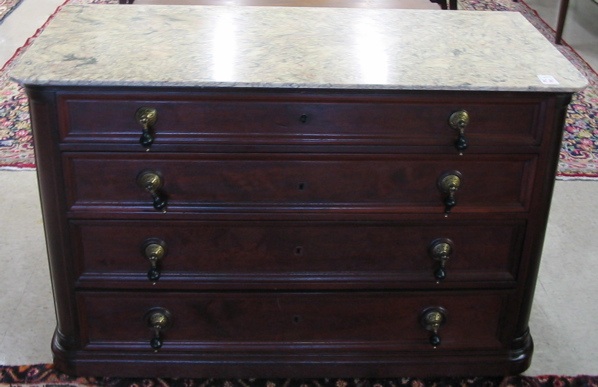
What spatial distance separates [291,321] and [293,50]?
593 millimetres

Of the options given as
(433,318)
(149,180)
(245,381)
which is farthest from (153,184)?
(433,318)

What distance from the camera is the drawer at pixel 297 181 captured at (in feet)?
4.98

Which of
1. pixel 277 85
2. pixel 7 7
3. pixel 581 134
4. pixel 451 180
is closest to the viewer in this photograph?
pixel 277 85

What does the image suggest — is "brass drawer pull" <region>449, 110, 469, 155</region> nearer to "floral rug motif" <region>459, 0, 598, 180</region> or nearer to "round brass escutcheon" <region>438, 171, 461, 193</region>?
"round brass escutcheon" <region>438, 171, 461, 193</region>

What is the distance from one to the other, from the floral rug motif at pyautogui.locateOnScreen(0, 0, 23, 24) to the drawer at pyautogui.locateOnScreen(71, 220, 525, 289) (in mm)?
2756

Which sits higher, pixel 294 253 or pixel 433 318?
pixel 294 253

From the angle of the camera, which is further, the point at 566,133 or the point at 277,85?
the point at 566,133

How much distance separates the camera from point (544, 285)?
7.06 feet

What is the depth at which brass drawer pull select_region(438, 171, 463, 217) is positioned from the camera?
1.54 m

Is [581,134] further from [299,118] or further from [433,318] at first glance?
[299,118]

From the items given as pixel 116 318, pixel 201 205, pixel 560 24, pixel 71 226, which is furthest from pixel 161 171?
pixel 560 24

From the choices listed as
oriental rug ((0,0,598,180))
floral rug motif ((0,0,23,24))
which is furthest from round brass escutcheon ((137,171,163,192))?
floral rug motif ((0,0,23,24))

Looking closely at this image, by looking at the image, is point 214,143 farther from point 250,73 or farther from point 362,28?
point 362,28

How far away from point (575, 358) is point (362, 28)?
3.15 ft
